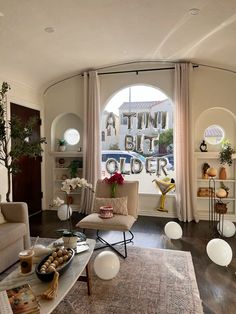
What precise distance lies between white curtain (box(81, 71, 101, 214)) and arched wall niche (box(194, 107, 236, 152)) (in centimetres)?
196

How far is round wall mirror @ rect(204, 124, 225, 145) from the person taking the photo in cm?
452

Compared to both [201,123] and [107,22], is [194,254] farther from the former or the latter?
[107,22]

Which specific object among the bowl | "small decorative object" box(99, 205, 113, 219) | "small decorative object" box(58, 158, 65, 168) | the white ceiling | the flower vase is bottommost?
the bowl

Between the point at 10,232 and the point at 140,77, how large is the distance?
3599 millimetres

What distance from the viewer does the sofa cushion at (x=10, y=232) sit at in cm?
252

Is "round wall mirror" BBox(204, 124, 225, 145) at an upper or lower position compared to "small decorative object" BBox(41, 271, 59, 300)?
upper

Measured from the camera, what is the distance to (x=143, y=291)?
223 centimetres

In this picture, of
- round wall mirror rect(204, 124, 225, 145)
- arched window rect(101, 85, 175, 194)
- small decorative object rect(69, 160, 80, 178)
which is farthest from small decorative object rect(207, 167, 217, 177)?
small decorative object rect(69, 160, 80, 178)

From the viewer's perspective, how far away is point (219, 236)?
3613mm

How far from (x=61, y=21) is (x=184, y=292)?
3.31 meters

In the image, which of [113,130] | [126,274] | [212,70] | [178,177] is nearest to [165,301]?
[126,274]

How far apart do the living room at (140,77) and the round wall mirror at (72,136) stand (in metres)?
0.11

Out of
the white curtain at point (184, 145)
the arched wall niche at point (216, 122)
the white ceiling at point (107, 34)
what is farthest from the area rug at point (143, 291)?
the white ceiling at point (107, 34)

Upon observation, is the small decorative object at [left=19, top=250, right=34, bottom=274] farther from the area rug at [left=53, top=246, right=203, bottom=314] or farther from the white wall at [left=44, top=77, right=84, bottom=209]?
the white wall at [left=44, top=77, right=84, bottom=209]
